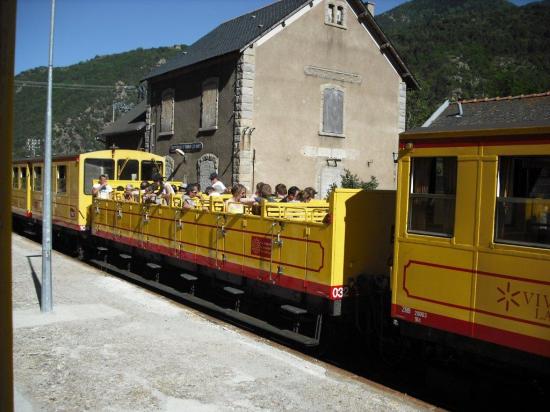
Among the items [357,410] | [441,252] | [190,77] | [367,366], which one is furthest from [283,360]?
[190,77]

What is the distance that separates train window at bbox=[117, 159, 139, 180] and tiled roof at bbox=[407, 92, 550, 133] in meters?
10.9

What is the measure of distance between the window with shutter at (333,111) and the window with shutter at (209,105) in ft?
14.3

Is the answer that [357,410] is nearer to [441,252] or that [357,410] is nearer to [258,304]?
[441,252]

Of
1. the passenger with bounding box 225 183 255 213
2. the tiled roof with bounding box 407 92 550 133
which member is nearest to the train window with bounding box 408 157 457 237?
the tiled roof with bounding box 407 92 550 133

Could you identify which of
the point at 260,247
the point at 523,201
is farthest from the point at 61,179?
the point at 523,201

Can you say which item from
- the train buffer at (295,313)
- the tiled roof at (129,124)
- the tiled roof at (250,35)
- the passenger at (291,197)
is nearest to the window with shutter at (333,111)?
the tiled roof at (250,35)

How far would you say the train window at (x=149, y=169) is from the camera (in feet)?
55.6

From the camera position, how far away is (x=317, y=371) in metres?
7.00

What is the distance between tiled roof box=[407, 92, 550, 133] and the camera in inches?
231

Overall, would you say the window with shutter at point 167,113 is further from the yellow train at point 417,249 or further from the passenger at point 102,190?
the yellow train at point 417,249

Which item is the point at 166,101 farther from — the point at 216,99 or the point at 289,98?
the point at 289,98

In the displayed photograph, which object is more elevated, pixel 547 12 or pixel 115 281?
pixel 547 12

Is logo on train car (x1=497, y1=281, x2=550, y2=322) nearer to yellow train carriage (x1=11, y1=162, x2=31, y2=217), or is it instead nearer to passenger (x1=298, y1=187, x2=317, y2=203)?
passenger (x1=298, y1=187, x2=317, y2=203)

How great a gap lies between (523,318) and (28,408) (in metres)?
4.71
